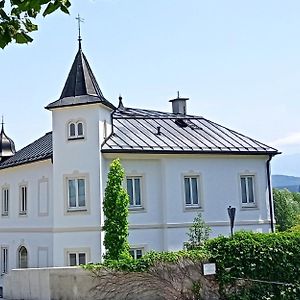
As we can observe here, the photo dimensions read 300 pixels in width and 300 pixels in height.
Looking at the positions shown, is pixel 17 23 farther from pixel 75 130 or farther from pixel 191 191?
pixel 191 191

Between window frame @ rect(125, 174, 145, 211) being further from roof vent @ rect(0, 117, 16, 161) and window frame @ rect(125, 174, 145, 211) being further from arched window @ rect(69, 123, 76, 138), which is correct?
roof vent @ rect(0, 117, 16, 161)

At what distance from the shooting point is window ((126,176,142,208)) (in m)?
21.9

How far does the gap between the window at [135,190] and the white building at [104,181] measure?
45mm

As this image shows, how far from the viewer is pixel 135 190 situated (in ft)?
72.2

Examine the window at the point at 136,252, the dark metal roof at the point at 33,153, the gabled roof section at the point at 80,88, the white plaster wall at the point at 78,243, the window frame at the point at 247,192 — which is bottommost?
the window at the point at 136,252

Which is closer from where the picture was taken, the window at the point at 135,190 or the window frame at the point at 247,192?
the window at the point at 135,190

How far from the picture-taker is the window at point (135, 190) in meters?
21.9

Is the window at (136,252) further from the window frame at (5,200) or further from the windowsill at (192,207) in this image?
the window frame at (5,200)

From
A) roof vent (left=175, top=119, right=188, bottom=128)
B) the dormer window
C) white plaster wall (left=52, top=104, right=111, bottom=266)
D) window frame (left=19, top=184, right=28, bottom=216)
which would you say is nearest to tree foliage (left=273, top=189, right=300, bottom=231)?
roof vent (left=175, top=119, right=188, bottom=128)

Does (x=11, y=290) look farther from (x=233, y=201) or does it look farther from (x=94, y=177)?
(x=233, y=201)

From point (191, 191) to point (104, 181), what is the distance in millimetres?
4279

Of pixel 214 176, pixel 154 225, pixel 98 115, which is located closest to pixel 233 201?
pixel 214 176

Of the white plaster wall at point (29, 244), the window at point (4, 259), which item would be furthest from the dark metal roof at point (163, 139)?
the window at point (4, 259)

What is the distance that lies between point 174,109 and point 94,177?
11098 mm
